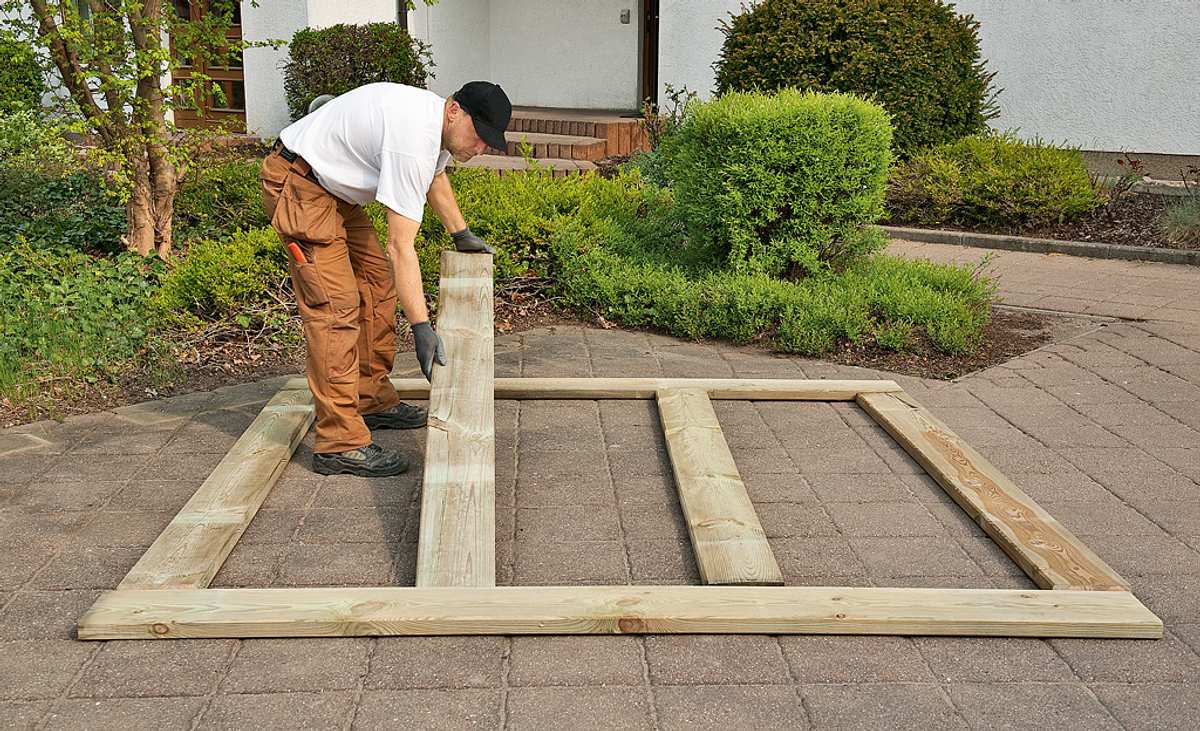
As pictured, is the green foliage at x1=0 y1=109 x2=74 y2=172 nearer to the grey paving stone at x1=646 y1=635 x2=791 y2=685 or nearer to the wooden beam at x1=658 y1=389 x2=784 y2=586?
the wooden beam at x1=658 y1=389 x2=784 y2=586

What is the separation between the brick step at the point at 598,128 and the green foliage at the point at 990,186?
358 cm

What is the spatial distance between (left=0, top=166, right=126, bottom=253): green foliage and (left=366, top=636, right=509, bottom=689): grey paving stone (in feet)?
18.2

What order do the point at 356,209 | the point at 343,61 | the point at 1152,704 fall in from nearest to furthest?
1. the point at 1152,704
2. the point at 356,209
3. the point at 343,61

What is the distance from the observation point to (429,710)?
282 centimetres

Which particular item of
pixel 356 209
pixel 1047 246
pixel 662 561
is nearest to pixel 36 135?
pixel 356 209

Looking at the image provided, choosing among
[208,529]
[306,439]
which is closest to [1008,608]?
[208,529]

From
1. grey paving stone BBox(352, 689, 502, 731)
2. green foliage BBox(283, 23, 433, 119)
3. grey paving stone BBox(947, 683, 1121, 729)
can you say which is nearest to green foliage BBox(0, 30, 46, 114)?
green foliage BBox(283, 23, 433, 119)

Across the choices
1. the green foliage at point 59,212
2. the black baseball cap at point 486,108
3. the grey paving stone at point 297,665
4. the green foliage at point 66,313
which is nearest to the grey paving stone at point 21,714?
the grey paving stone at point 297,665

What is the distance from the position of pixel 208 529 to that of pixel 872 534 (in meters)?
2.34

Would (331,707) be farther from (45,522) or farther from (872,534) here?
(872,534)

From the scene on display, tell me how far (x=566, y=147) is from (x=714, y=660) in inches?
394

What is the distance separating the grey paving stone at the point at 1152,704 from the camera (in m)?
2.82

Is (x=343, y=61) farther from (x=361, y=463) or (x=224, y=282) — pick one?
(x=361, y=463)

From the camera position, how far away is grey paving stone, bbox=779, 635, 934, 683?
3.01 metres
